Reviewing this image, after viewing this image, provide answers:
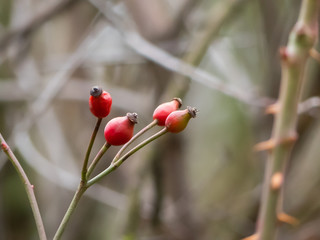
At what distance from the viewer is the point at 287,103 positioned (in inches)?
34.5

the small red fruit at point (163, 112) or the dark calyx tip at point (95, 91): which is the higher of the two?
the small red fruit at point (163, 112)

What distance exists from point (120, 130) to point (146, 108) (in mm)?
1278

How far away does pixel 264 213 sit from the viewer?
899mm

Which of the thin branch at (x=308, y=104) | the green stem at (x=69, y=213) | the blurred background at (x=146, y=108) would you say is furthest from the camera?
the blurred background at (x=146, y=108)

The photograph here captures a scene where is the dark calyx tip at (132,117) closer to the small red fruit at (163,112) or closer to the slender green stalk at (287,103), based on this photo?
the small red fruit at (163,112)

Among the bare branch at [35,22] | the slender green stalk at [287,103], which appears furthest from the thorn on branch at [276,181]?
the bare branch at [35,22]

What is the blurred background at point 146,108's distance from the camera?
158cm

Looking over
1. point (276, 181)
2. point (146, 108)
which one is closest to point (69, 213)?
point (276, 181)

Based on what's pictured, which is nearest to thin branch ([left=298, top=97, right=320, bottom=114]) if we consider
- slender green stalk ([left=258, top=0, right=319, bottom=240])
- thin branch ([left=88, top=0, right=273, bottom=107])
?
thin branch ([left=88, top=0, right=273, bottom=107])

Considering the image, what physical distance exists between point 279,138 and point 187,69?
1.43 feet

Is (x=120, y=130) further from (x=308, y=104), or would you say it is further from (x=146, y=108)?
(x=146, y=108)

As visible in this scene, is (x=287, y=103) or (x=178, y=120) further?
(x=287, y=103)

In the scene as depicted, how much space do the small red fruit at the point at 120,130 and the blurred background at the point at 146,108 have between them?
2.63 ft

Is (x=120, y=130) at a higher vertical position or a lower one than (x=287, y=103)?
lower
